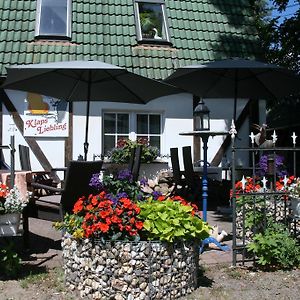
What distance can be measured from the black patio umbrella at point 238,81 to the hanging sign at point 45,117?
2653 millimetres

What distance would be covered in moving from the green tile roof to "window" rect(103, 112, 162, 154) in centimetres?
94

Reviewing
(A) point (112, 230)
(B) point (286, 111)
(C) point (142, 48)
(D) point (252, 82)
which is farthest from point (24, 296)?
(B) point (286, 111)

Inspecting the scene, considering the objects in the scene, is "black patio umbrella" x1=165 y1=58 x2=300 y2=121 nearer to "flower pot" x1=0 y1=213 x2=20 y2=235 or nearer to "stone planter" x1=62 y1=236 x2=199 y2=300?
"flower pot" x1=0 y1=213 x2=20 y2=235

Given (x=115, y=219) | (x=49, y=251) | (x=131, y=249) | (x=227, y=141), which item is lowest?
(x=49, y=251)

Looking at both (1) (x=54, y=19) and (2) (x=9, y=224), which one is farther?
(1) (x=54, y=19)

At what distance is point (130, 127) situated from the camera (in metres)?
10.2

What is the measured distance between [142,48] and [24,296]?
7.31 meters

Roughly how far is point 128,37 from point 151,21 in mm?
743

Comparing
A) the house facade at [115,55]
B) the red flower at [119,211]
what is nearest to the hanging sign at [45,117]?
the house facade at [115,55]

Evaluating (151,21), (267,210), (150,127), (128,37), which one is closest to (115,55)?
(128,37)

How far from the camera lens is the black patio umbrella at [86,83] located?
647 centimetres

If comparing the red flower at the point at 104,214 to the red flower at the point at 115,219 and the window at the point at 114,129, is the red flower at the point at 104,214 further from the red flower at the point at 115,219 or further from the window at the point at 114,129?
the window at the point at 114,129

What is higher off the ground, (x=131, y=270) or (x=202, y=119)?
(x=202, y=119)

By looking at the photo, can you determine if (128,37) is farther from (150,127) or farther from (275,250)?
(275,250)
